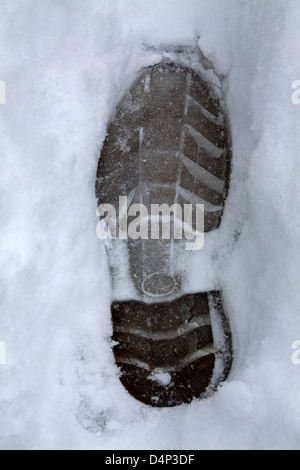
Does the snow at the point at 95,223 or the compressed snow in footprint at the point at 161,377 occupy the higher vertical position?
the snow at the point at 95,223

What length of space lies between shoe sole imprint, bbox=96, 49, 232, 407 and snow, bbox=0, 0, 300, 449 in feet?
0.11

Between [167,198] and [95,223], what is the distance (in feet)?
0.57

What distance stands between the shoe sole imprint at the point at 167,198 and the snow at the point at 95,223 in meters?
0.03

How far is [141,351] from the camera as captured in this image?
1.14m

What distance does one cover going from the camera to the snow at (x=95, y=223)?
39.7 inches

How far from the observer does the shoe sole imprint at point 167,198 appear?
44.4 inches

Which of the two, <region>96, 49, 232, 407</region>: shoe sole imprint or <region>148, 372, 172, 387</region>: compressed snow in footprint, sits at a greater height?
<region>96, 49, 232, 407</region>: shoe sole imprint

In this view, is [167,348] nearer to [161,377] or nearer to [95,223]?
[161,377]

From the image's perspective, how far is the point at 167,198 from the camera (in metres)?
1.13

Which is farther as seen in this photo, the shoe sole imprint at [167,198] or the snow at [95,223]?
the shoe sole imprint at [167,198]

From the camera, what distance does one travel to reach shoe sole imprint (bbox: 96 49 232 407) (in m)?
1.13

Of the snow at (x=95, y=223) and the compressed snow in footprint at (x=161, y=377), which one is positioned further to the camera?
the compressed snow in footprint at (x=161, y=377)
